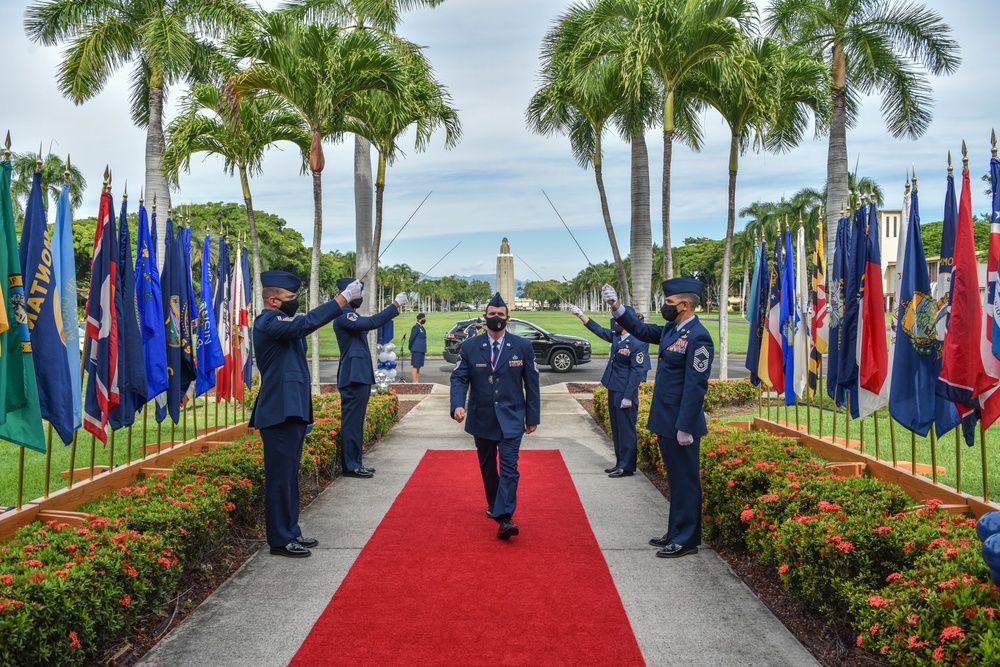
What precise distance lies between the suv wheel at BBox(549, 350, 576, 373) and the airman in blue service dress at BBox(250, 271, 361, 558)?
1710cm

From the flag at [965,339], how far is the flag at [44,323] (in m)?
5.72

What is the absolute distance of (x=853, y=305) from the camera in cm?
653

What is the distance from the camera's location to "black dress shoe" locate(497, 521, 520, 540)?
5.94 meters

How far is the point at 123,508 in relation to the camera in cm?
494

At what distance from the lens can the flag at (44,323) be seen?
4.78 meters

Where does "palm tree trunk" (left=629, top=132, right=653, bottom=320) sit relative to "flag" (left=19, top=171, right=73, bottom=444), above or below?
above

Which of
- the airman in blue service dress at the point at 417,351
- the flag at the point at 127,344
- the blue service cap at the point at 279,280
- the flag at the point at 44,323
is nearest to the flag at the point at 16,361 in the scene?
the flag at the point at 44,323

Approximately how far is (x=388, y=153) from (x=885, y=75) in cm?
1070

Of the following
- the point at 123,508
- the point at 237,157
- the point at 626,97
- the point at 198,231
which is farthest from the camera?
the point at 198,231

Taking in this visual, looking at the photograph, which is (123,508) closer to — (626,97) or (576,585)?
(576,585)

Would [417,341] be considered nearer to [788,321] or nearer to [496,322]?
[788,321]

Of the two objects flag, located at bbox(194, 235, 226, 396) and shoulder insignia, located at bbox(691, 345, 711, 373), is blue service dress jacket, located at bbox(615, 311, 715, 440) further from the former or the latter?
flag, located at bbox(194, 235, 226, 396)

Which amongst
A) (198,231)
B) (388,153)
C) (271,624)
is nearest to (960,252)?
(271,624)

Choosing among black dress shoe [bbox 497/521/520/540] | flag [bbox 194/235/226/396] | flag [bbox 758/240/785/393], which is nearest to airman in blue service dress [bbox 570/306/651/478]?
flag [bbox 758/240/785/393]
